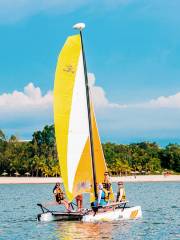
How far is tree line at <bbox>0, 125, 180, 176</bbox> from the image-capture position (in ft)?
472

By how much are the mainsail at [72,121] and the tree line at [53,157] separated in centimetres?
10583

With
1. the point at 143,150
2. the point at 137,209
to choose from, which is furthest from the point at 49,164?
the point at 137,209

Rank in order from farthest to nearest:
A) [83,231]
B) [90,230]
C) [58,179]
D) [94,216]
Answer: [58,179] → [94,216] → [90,230] → [83,231]

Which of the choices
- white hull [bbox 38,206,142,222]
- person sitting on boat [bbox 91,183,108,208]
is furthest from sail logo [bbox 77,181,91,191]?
white hull [bbox 38,206,142,222]

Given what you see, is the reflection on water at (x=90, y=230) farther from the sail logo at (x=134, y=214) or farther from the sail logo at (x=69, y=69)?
the sail logo at (x=69, y=69)

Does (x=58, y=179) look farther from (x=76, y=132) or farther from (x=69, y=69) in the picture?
(x=69, y=69)

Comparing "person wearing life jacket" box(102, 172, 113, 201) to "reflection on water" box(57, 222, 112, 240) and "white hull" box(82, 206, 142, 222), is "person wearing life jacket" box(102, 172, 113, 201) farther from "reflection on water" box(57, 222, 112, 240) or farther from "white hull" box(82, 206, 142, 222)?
"reflection on water" box(57, 222, 112, 240)

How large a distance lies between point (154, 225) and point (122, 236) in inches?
227

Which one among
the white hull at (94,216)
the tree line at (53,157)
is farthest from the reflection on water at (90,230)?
the tree line at (53,157)

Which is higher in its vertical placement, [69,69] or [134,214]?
[69,69]

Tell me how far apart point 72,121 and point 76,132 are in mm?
706

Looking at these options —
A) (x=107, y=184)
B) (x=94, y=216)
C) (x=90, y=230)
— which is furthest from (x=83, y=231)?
(x=107, y=184)

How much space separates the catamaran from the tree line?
106 metres

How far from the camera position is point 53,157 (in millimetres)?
149000
